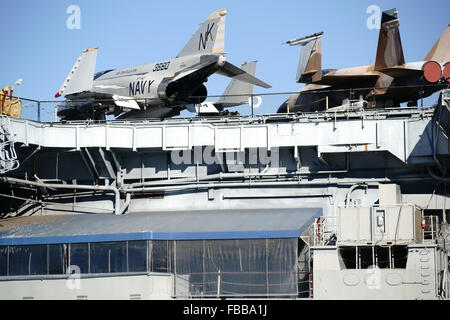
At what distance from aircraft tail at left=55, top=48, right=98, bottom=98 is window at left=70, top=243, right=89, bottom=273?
1231 centimetres

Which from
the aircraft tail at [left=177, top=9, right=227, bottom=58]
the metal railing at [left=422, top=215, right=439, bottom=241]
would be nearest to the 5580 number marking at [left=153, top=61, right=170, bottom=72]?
the aircraft tail at [left=177, top=9, right=227, bottom=58]

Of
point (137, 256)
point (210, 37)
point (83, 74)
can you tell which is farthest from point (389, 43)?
point (137, 256)

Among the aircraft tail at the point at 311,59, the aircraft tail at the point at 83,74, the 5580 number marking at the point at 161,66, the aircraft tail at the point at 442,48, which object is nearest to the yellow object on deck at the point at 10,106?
the aircraft tail at the point at 83,74

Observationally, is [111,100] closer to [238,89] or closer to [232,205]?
[232,205]

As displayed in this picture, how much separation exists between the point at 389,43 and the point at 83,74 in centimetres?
1639

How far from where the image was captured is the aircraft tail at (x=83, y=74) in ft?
136

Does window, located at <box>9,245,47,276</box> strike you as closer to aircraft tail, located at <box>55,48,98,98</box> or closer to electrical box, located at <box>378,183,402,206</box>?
aircraft tail, located at <box>55,48,98,98</box>

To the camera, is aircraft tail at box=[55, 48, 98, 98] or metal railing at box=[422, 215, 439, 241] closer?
metal railing at box=[422, 215, 439, 241]

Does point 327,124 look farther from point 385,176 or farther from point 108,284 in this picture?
point 108,284

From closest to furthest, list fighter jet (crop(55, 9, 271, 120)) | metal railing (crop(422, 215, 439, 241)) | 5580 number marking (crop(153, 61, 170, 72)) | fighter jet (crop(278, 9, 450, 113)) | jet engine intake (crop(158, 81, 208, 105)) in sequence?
metal railing (crop(422, 215, 439, 241))
fighter jet (crop(278, 9, 450, 113))
fighter jet (crop(55, 9, 271, 120))
jet engine intake (crop(158, 81, 208, 105))
5580 number marking (crop(153, 61, 170, 72))

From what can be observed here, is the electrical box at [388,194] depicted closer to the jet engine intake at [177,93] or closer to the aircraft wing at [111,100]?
the jet engine intake at [177,93]

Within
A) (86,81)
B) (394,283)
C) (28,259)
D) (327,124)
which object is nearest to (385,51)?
(327,124)

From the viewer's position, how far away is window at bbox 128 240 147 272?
99.1 ft

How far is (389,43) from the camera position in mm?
44750
